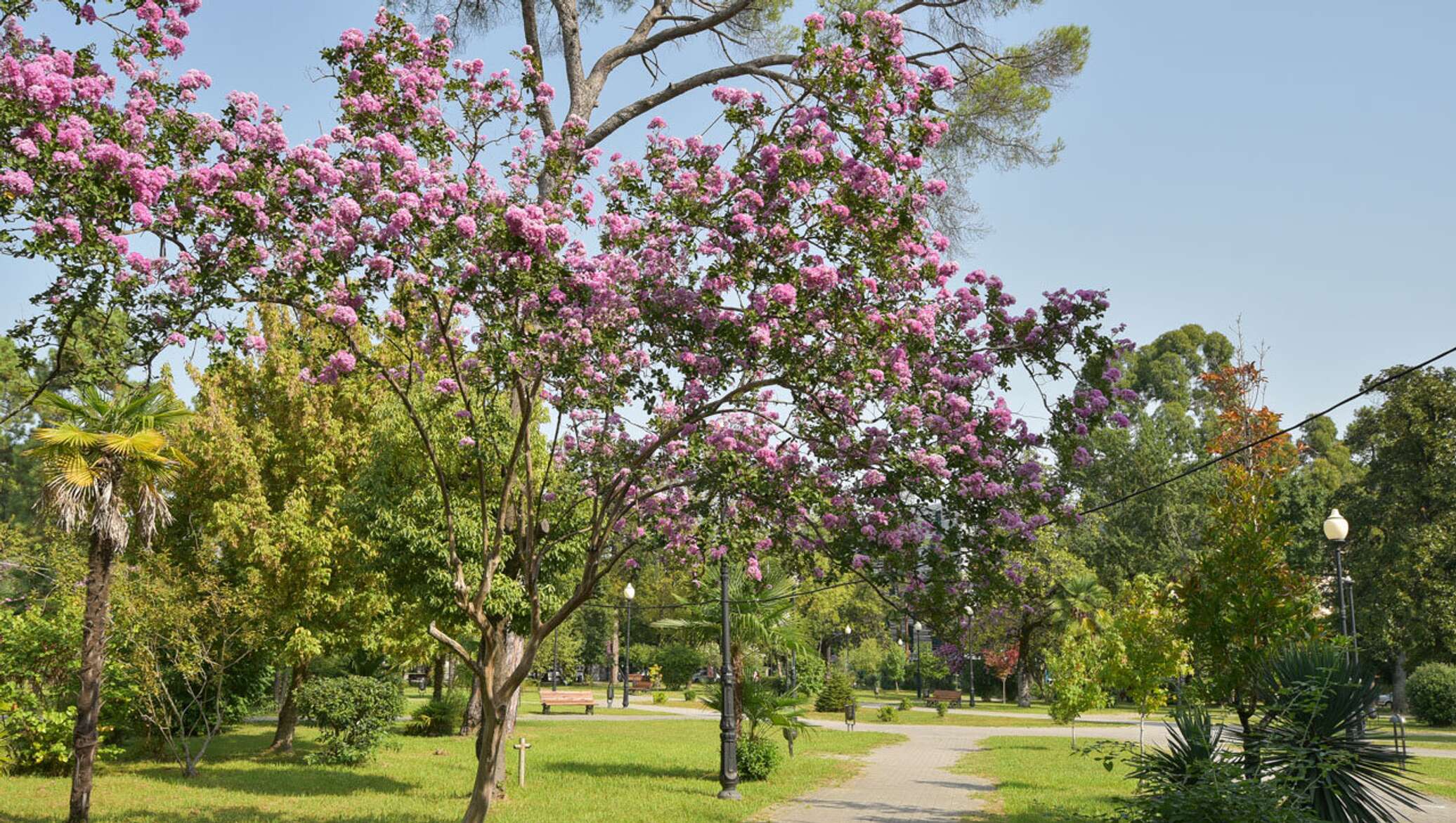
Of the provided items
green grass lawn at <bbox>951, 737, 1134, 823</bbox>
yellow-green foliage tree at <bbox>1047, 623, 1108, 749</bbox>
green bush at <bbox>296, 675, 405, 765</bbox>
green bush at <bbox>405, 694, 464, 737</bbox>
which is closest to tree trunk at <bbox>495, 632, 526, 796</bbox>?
green bush at <bbox>296, 675, 405, 765</bbox>

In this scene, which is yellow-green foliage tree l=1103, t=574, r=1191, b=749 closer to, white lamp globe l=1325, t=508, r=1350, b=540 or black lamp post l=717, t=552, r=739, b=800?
white lamp globe l=1325, t=508, r=1350, b=540

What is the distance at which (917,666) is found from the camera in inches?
2393

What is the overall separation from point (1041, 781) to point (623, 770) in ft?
25.5

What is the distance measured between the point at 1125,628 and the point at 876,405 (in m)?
10.5

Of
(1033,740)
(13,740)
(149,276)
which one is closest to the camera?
(149,276)

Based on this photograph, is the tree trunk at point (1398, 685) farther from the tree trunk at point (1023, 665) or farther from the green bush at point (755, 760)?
the green bush at point (755, 760)

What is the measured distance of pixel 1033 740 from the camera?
28.3 metres

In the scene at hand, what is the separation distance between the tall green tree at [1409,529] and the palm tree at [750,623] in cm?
2454

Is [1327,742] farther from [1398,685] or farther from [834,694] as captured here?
[1398,685]

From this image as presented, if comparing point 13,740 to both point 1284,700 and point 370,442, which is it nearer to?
point 370,442

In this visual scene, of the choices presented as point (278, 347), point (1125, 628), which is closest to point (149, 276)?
point (278, 347)

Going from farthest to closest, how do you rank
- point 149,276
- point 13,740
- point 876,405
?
point 13,740 < point 876,405 < point 149,276

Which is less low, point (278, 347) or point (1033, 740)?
point (278, 347)

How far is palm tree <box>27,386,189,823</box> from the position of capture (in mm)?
13766
